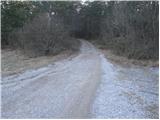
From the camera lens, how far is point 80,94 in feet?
25.0

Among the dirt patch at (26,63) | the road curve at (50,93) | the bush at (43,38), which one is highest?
the bush at (43,38)

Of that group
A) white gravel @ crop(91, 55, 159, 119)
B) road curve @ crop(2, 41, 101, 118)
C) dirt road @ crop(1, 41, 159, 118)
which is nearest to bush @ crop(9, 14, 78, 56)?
road curve @ crop(2, 41, 101, 118)

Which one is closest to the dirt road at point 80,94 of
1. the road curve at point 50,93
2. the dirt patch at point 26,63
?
the road curve at point 50,93

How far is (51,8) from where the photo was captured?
99.6ft

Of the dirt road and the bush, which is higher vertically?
the bush

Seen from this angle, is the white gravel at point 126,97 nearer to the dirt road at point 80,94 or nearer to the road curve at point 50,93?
the dirt road at point 80,94

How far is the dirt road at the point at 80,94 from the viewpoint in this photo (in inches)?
238

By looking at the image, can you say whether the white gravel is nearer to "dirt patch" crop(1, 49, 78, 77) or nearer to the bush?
"dirt patch" crop(1, 49, 78, 77)

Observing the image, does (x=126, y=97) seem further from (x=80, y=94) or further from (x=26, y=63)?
(x=26, y=63)

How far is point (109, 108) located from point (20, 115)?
Result: 2.24 m

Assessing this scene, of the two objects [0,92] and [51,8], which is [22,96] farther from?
[51,8]

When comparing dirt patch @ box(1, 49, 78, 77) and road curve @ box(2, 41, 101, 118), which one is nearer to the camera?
road curve @ box(2, 41, 101, 118)

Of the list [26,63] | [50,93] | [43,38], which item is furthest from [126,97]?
[43,38]

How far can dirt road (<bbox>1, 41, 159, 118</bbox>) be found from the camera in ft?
19.9
